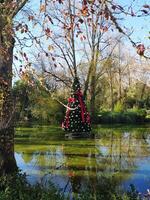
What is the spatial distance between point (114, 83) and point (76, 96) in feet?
76.4

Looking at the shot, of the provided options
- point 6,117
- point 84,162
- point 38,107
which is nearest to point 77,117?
point 84,162

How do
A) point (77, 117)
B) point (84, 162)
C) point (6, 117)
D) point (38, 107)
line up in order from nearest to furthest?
point (6, 117)
point (84, 162)
point (77, 117)
point (38, 107)

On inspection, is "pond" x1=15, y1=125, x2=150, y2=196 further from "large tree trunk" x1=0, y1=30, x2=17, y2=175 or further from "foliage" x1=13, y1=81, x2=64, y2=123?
"foliage" x1=13, y1=81, x2=64, y2=123

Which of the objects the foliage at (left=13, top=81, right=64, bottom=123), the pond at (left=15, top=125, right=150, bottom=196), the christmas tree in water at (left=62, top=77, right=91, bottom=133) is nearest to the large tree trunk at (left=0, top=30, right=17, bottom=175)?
the pond at (left=15, top=125, right=150, bottom=196)

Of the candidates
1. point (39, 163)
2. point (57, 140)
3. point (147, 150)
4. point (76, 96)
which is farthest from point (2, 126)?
point (76, 96)

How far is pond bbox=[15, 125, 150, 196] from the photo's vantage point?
329 inches

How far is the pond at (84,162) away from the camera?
27.4 ft

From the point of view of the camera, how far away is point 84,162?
35.2ft

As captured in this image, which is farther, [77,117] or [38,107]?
[38,107]

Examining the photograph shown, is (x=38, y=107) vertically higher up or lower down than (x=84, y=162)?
higher up

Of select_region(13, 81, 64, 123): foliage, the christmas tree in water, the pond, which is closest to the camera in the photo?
the pond

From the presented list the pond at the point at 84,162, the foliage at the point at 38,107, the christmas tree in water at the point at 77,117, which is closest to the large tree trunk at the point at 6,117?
the pond at the point at 84,162

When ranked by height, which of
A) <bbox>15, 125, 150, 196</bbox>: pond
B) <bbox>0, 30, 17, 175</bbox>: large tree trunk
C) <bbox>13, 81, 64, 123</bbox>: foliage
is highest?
<bbox>13, 81, 64, 123</bbox>: foliage

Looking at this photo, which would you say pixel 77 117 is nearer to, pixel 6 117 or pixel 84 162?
pixel 84 162
